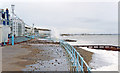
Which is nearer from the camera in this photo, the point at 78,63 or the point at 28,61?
the point at 78,63

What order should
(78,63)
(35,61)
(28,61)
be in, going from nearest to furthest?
(78,63)
(28,61)
(35,61)

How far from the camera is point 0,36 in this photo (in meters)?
22.0

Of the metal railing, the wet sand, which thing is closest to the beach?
the wet sand

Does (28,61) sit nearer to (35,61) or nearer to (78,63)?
(35,61)

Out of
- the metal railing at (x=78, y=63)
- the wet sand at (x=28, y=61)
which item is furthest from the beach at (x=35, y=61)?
the metal railing at (x=78, y=63)

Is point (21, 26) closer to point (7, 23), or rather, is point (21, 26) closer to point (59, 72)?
point (7, 23)

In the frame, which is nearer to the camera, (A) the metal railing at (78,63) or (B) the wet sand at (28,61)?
(A) the metal railing at (78,63)

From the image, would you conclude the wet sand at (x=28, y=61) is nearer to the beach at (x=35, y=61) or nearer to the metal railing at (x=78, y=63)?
the beach at (x=35, y=61)

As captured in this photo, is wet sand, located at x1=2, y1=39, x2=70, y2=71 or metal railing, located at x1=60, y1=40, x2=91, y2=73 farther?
wet sand, located at x1=2, y1=39, x2=70, y2=71

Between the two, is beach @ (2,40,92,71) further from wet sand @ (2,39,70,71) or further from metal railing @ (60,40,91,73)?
metal railing @ (60,40,91,73)

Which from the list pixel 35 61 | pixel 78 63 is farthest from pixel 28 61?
pixel 78 63

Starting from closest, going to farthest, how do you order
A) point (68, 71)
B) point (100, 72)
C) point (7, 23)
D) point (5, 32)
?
point (68, 71) < point (100, 72) < point (5, 32) < point (7, 23)

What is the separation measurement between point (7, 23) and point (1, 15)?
6.76ft

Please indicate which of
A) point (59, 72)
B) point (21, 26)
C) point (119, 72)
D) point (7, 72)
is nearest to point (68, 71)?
point (59, 72)
